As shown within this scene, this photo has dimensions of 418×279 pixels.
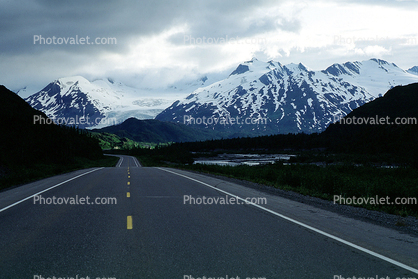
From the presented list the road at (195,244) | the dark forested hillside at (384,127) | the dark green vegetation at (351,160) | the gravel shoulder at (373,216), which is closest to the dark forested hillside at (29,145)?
the dark green vegetation at (351,160)

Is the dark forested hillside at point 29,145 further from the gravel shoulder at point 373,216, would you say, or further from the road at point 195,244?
the gravel shoulder at point 373,216

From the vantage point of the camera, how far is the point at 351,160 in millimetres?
53438

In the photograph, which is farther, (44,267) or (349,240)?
(349,240)

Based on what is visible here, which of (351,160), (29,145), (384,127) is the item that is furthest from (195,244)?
(384,127)

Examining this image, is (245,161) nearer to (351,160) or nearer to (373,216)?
(351,160)

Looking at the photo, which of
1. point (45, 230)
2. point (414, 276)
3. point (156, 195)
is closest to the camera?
point (414, 276)

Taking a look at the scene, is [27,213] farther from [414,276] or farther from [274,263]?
[414,276]

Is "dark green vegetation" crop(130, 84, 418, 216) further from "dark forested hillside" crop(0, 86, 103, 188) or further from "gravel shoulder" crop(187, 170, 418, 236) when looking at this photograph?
"dark forested hillside" crop(0, 86, 103, 188)

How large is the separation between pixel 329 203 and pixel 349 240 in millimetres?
5797

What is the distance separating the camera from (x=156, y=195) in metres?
13.9

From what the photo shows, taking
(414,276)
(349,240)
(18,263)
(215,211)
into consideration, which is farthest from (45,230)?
(414,276)

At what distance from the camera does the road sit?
206 inches

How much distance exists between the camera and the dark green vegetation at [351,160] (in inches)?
602

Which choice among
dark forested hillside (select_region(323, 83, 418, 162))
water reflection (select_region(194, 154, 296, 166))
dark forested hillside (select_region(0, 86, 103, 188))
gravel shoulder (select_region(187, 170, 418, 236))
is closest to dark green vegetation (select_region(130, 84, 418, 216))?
dark forested hillside (select_region(323, 83, 418, 162))
